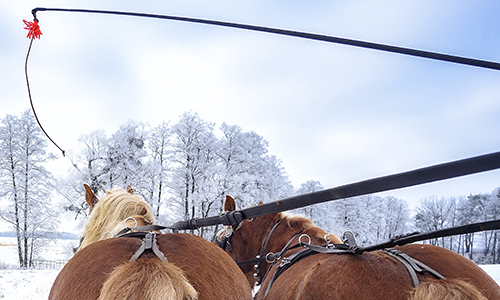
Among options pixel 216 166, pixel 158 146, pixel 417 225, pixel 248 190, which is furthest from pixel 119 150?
pixel 417 225

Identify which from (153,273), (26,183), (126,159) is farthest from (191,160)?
(153,273)

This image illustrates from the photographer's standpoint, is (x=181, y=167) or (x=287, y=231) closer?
(x=287, y=231)

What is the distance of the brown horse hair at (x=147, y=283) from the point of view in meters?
1.14

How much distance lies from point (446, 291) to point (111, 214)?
2.72 meters

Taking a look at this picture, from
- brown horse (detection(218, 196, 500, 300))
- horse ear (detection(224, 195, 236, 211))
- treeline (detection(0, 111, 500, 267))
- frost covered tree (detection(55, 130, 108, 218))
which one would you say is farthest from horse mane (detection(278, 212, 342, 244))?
frost covered tree (detection(55, 130, 108, 218))

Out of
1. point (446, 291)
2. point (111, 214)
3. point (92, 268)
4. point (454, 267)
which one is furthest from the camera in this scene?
point (111, 214)

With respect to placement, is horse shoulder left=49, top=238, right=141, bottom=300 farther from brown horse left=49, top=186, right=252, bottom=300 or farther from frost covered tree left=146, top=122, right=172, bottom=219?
frost covered tree left=146, top=122, right=172, bottom=219

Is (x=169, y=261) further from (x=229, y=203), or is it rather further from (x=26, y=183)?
(x=26, y=183)

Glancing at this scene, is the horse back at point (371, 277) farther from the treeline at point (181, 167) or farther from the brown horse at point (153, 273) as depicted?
the treeline at point (181, 167)

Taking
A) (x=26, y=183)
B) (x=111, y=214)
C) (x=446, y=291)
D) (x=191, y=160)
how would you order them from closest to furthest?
(x=446, y=291) < (x=111, y=214) < (x=26, y=183) < (x=191, y=160)

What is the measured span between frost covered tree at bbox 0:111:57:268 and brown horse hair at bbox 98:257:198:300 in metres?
19.4

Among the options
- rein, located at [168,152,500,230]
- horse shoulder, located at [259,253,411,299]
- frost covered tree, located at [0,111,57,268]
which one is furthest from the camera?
frost covered tree, located at [0,111,57,268]

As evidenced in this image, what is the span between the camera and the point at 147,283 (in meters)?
1.17

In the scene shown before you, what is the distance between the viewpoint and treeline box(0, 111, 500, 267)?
15750mm
